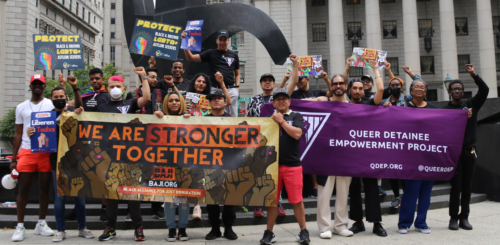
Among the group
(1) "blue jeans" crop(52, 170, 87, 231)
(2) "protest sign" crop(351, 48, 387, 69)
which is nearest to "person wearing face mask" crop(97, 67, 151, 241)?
(1) "blue jeans" crop(52, 170, 87, 231)

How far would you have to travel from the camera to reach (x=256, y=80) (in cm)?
4316

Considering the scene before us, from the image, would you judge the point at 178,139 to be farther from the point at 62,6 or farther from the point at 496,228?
the point at 62,6

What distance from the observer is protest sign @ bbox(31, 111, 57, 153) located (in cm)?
611

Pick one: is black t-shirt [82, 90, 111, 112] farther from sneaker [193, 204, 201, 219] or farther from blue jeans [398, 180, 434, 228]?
blue jeans [398, 180, 434, 228]

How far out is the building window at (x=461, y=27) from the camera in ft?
151

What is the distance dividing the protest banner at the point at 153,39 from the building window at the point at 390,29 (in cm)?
4342

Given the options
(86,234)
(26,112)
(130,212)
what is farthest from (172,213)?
(26,112)

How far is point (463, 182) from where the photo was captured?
678 cm

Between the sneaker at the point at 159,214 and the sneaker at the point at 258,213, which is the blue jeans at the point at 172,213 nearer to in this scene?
the sneaker at the point at 159,214

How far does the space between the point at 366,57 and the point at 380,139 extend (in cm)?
174

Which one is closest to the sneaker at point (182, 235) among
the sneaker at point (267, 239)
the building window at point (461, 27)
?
the sneaker at point (267, 239)

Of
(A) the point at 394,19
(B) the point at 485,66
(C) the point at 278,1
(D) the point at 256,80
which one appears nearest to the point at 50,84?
(D) the point at 256,80

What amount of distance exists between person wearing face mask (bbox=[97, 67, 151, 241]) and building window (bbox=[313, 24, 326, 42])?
43114 millimetres

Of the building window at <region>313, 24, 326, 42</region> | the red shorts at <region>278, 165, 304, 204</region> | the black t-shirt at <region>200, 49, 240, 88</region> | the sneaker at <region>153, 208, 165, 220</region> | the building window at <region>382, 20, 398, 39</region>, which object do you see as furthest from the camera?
the building window at <region>313, 24, 326, 42</region>
